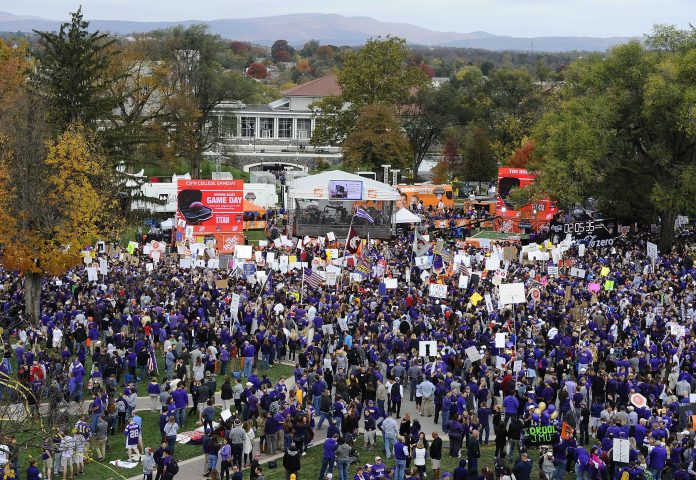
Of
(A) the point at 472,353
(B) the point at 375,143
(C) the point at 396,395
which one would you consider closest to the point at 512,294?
(A) the point at 472,353

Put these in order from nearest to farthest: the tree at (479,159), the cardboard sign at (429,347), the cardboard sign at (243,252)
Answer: the cardboard sign at (429,347) < the cardboard sign at (243,252) < the tree at (479,159)

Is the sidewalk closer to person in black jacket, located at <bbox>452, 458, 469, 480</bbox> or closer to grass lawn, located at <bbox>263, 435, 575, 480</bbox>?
grass lawn, located at <bbox>263, 435, 575, 480</bbox>

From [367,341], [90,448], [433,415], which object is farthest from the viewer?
[367,341]

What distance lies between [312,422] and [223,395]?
1977 mm

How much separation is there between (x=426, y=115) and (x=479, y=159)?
8412 millimetres

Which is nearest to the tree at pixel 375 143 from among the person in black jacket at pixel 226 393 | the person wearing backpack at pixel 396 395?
the person wearing backpack at pixel 396 395

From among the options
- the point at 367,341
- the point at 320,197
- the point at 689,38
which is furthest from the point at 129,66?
the point at 367,341

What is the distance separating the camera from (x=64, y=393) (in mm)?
19969

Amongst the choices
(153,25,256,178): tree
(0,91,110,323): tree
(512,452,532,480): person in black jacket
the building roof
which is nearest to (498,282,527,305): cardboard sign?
(512,452,532,480): person in black jacket

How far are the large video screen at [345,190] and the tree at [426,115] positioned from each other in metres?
35.3

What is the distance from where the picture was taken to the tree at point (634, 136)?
41312mm

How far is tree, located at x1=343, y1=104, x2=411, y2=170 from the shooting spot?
2766 inches

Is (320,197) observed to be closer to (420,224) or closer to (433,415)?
(420,224)

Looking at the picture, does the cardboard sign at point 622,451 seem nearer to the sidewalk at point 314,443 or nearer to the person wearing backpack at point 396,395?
the sidewalk at point 314,443
